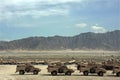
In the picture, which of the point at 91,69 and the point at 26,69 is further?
the point at 26,69

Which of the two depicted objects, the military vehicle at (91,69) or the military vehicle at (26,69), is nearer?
the military vehicle at (91,69)

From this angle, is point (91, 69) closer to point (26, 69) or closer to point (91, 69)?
point (91, 69)

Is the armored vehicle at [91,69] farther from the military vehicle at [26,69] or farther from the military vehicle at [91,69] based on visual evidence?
the military vehicle at [26,69]

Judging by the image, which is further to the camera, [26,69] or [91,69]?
[26,69]

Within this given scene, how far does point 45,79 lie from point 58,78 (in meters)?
1.98

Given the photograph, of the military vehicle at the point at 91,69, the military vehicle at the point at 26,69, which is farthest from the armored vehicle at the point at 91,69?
the military vehicle at the point at 26,69

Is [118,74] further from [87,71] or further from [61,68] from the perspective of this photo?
[61,68]

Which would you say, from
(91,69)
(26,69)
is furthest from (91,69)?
(26,69)

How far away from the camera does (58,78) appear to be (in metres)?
52.3

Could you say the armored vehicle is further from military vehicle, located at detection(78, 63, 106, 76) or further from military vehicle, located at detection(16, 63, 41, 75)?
military vehicle, located at detection(16, 63, 41, 75)

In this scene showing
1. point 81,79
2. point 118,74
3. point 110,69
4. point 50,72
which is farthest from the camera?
point 110,69

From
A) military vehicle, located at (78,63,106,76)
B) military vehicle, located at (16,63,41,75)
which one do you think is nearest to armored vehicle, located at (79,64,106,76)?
military vehicle, located at (78,63,106,76)

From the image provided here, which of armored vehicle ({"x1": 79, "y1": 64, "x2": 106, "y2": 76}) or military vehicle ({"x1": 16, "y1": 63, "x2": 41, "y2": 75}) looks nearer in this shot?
armored vehicle ({"x1": 79, "y1": 64, "x2": 106, "y2": 76})

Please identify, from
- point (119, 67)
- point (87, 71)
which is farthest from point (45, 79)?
point (119, 67)
